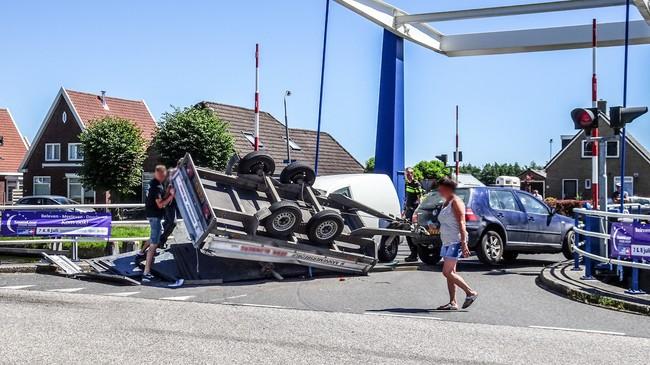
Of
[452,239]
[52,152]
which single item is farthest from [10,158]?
[452,239]

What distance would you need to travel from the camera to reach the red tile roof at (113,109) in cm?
5053

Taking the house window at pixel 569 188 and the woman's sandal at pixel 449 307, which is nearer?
the woman's sandal at pixel 449 307

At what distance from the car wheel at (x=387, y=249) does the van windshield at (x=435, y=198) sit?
0.83 m

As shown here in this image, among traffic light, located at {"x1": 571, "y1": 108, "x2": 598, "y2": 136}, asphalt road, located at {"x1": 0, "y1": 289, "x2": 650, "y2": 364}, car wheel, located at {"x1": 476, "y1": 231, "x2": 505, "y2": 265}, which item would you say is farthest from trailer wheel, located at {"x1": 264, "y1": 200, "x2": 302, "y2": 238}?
traffic light, located at {"x1": 571, "y1": 108, "x2": 598, "y2": 136}

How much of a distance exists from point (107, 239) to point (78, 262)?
0.85 m

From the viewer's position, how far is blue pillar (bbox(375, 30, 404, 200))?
20484 mm

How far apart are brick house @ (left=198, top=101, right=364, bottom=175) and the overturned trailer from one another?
93.3 feet

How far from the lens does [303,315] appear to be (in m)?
8.53

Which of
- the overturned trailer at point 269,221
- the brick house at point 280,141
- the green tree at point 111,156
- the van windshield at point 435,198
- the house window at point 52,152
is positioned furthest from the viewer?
the house window at point 52,152

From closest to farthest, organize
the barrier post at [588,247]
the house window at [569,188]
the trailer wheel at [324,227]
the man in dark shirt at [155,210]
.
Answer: the barrier post at [588,247] < the trailer wheel at [324,227] < the man in dark shirt at [155,210] < the house window at [569,188]

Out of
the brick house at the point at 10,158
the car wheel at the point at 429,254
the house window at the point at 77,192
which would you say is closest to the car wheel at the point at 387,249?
the car wheel at the point at 429,254

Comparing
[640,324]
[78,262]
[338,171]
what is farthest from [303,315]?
[338,171]

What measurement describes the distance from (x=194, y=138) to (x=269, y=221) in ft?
94.1

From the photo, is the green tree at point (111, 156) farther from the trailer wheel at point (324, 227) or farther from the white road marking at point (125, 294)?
the white road marking at point (125, 294)
